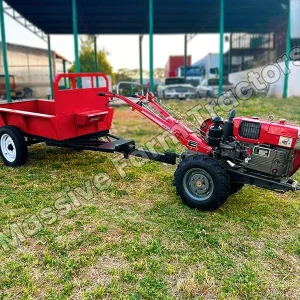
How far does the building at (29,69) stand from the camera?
2416cm

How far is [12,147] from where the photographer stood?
5.78 meters

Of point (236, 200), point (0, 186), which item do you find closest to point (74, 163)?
point (0, 186)

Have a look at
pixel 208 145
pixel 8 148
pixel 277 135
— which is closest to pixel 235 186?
pixel 208 145

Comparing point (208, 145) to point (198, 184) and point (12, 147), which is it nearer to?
point (198, 184)

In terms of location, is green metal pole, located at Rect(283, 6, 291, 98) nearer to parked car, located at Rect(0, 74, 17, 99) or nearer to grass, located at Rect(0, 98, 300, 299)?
grass, located at Rect(0, 98, 300, 299)

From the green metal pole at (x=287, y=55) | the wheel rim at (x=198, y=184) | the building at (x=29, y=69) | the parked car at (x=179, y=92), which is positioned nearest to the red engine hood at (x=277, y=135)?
the wheel rim at (x=198, y=184)

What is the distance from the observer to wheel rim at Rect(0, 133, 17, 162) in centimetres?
572

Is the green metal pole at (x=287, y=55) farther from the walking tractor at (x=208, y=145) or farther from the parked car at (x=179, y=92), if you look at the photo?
the walking tractor at (x=208, y=145)

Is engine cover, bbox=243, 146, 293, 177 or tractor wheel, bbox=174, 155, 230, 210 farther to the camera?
tractor wheel, bbox=174, 155, 230, 210

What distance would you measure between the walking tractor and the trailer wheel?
0.04 meters

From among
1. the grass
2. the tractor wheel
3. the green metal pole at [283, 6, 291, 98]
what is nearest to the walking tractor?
the tractor wheel

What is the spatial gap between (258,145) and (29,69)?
25.5 metres

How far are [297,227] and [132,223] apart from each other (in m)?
1.87

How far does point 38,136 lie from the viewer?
546 centimetres
